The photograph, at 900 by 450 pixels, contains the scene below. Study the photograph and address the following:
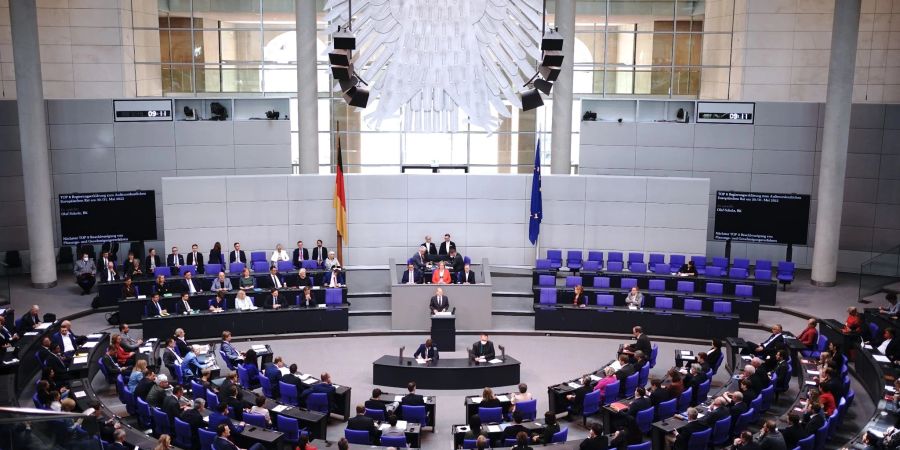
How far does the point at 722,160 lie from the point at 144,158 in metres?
15.3

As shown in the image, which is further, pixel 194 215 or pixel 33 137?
pixel 194 215

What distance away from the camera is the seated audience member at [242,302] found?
703 inches

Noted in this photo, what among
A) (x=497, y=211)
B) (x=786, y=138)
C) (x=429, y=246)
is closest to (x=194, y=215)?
(x=429, y=246)

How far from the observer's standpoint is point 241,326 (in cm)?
1789

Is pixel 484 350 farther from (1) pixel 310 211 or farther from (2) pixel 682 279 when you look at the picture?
(1) pixel 310 211

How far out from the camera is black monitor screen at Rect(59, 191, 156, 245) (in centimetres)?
2095

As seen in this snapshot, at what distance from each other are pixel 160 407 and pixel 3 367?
9.82 ft

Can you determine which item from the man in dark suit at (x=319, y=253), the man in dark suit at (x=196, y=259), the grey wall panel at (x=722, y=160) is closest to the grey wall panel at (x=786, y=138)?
the grey wall panel at (x=722, y=160)

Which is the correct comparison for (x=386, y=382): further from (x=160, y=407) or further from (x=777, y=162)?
(x=777, y=162)

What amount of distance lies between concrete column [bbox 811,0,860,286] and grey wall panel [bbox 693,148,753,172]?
2186 millimetres

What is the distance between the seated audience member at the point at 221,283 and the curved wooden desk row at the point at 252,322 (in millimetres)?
1089

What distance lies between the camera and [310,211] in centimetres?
2147

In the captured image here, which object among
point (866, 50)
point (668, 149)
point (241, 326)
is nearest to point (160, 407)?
point (241, 326)

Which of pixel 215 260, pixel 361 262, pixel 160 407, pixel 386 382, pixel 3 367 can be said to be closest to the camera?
pixel 160 407
